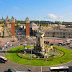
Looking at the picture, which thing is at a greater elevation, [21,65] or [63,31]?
→ [63,31]

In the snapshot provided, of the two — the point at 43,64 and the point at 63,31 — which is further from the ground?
the point at 63,31

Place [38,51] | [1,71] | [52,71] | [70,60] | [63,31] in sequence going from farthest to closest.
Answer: [63,31]
[38,51]
[70,60]
[1,71]
[52,71]

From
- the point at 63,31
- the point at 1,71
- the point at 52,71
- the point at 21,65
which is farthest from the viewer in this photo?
the point at 63,31

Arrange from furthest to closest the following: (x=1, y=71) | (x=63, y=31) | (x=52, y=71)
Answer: (x=63, y=31) < (x=1, y=71) < (x=52, y=71)

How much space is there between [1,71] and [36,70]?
11.8 meters

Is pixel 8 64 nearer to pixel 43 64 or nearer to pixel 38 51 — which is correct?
pixel 43 64

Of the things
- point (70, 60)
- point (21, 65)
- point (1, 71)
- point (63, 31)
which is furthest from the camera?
point (63, 31)

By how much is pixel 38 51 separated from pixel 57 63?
1364 centimetres

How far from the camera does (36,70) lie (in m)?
32.8

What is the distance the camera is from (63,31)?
4146 inches

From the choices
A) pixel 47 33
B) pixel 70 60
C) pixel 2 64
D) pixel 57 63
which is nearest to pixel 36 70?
pixel 57 63

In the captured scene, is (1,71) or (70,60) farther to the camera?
(70,60)

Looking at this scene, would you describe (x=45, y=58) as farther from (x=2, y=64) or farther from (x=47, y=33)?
(x=47, y=33)

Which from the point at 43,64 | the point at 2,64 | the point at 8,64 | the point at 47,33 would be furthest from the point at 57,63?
the point at 47,33
